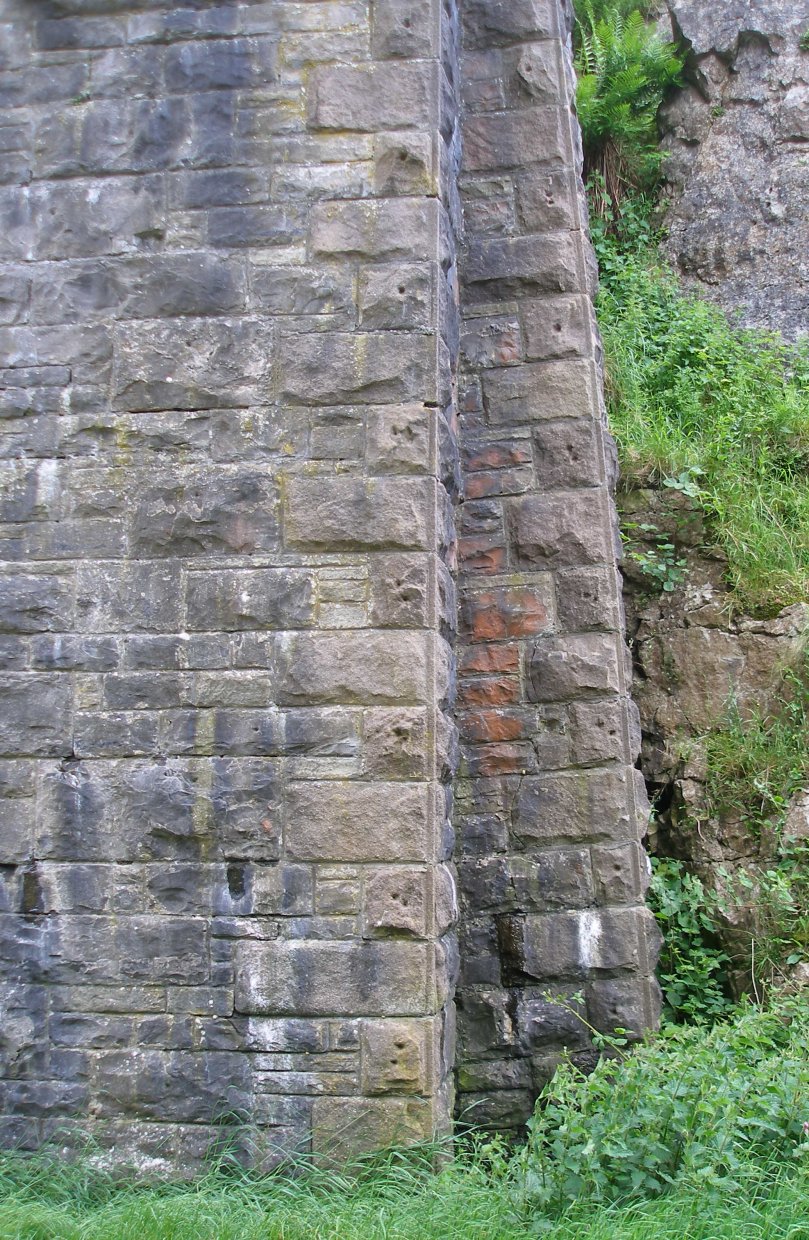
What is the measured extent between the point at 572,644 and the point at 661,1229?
7.25 ft

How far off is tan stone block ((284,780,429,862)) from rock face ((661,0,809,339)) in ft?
16.1

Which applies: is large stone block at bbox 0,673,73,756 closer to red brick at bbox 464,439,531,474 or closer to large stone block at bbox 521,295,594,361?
red brick at bbox 464,439,531,474

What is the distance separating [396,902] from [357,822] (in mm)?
304

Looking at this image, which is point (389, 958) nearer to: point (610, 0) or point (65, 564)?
point (65, 564)

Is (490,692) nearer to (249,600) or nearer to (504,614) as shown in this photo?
(504,614)

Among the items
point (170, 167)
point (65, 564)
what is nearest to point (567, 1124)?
point (65, 564)

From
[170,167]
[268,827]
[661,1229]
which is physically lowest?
[661,1229]

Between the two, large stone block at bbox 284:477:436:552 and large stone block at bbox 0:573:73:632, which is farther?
large stone block at bbox 0:573:73:632

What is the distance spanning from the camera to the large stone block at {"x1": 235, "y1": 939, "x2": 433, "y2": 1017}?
366cm

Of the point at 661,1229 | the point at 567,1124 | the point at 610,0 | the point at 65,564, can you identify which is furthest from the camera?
the point at 610,0

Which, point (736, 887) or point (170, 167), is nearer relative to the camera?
point (170, 167)

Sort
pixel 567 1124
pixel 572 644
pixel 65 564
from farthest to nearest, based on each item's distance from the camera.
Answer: pixel 572 644 → pixel 65 564 → pixel 567 1124

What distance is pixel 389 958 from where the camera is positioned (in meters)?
3.68

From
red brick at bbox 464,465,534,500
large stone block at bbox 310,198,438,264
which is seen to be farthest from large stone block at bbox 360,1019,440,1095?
large stone block at bbox 310,198,438,264
